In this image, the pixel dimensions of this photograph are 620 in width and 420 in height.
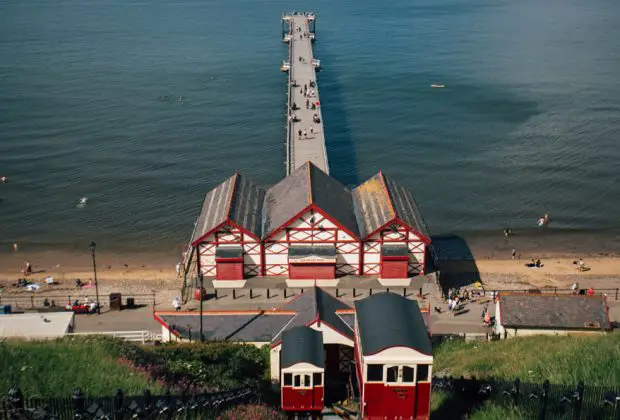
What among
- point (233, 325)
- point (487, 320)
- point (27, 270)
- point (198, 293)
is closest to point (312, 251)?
point (198, 293)

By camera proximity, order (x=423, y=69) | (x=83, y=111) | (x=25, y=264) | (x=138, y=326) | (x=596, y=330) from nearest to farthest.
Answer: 1. (x=596, y=330)
2. (x=138, y=326)
3. (x=25, y=264)
4. (x=83, y=111)
5. (x=423, y=69)

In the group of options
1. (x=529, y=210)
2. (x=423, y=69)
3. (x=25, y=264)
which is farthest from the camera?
(x=423, y=69)

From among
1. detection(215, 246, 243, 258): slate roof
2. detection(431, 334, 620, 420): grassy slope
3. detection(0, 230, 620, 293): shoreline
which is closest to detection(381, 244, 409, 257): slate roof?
detection(215, 246, 243, 258): slate roof

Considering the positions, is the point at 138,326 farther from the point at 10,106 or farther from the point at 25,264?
the point at 10,106

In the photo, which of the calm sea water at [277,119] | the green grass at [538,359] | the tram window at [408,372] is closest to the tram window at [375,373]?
the tram window at [408,372]

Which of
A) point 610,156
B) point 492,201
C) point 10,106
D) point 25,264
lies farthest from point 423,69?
point 25,264

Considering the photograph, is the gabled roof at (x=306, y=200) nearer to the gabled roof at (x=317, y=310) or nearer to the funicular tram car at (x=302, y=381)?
the gabled roof at (x=317, y=310)

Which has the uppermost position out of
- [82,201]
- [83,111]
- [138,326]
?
[83,111]

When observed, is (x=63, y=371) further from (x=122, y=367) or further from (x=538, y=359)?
(x=538, y=359)
